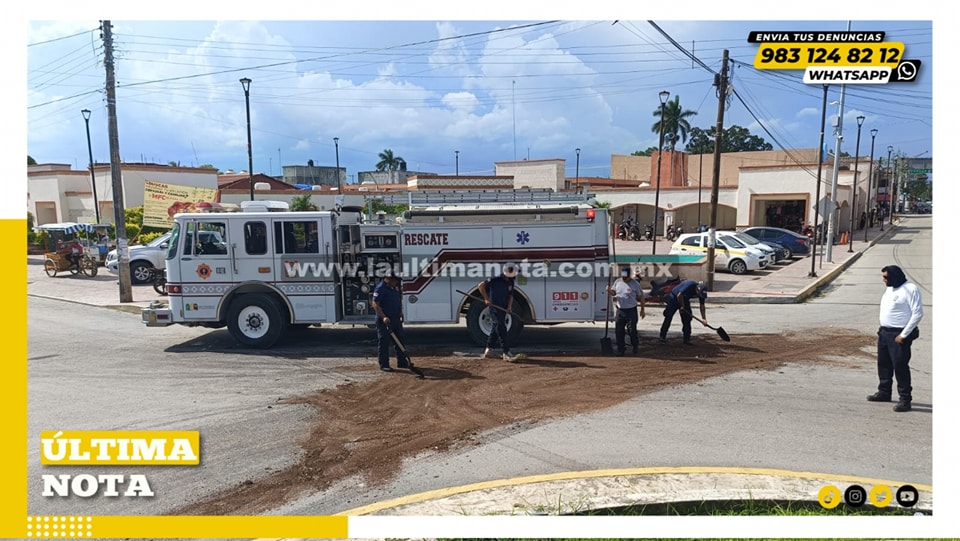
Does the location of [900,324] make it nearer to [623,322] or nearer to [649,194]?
[623,322]

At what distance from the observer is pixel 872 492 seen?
176 inches

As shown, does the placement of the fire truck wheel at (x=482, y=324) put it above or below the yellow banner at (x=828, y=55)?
below

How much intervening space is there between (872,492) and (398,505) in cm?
384

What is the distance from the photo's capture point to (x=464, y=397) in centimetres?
714

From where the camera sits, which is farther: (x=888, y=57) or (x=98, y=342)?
(x=98, y=342)

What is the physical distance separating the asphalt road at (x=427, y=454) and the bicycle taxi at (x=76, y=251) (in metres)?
12.7

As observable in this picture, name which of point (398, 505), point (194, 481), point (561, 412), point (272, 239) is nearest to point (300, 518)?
point (398, 505)

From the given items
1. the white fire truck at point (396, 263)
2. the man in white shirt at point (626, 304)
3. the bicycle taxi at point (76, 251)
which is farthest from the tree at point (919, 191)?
the bicycle taxi at point (76, 251)

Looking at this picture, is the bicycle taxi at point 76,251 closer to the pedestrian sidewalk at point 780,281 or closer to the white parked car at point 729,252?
the pedestrian sidewalk at point 780,281

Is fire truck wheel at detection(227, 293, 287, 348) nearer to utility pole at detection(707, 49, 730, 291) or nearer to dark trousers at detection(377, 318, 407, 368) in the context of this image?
dark trousers at detection(377, 318, 407, 368)

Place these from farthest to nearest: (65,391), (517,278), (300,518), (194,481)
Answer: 1. (517,278)
2. (65,391)
3. (194,481)
4. (300,518)

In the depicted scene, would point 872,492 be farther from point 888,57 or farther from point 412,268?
point 412,268

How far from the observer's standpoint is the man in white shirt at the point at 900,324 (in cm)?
623

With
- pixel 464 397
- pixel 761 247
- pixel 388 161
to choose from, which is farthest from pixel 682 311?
pixel 388 161
